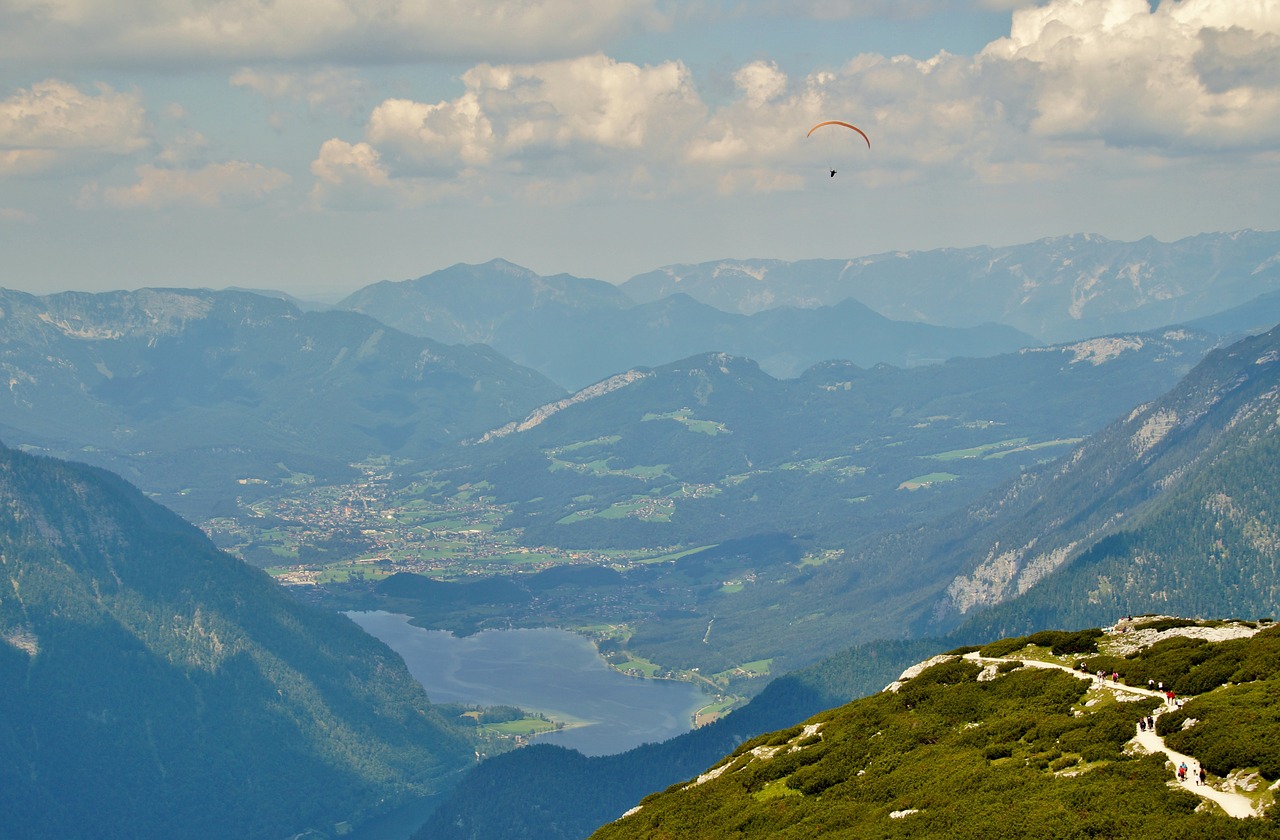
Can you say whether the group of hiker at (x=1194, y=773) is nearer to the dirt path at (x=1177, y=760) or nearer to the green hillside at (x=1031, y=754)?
the dirt path at (x=1177, y=760)

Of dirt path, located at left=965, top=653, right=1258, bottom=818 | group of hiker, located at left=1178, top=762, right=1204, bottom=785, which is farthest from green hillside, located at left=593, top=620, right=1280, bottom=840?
group of hiker, located at left=1178, top=762, right=1204, bottom=785

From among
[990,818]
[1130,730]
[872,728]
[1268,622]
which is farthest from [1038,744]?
[1268,622]

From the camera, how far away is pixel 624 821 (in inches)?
4377

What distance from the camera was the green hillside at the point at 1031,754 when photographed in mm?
67125

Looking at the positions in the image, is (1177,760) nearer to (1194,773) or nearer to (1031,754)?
(1194,773)

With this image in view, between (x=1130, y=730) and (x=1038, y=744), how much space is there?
6.40 metres

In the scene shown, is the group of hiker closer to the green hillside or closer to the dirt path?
the dirt path

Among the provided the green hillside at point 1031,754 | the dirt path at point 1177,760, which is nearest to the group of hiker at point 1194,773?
the dirt path at point 1177,760

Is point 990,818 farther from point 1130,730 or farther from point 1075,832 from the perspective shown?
point 1130,730

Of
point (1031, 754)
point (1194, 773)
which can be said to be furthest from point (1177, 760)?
point (1031, 754)

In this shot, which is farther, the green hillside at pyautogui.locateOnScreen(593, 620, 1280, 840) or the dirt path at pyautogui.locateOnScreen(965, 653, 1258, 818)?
the green hillside at pyautogui.locateOnScreen(593, 620, 1280, 840)

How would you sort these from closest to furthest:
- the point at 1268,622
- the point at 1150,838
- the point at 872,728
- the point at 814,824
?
the point at 1150,838
the point at 814,824
the point at 872,728
the point at 1268,622

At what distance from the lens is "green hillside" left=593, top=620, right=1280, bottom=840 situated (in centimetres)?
6712

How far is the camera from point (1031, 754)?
263ft
